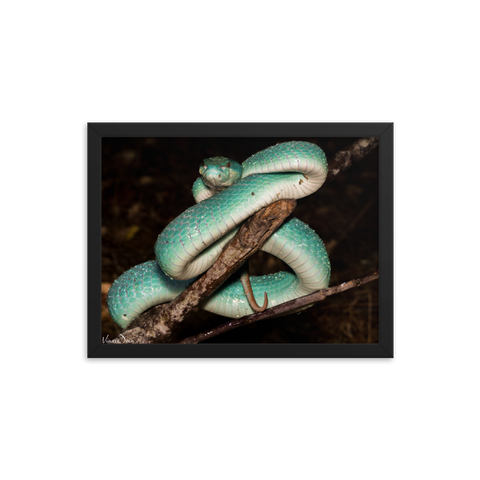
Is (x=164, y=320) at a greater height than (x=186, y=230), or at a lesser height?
lesser

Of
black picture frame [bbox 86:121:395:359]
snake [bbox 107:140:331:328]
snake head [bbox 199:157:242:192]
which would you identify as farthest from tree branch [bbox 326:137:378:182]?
snake head [bbox 199:157:242:192]

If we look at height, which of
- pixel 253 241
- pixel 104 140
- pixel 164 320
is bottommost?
pixel 164 320

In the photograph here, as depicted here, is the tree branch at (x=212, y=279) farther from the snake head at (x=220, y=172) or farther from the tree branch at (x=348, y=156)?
the tree branch at (x=348, y=156)

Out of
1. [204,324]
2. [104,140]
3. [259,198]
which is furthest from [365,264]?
[104,140]

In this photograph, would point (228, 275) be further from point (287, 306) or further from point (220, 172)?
point (220, 172)

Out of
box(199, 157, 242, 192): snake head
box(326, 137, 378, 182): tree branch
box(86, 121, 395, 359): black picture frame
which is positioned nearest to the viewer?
box(199, 157, 242, 192): snake head

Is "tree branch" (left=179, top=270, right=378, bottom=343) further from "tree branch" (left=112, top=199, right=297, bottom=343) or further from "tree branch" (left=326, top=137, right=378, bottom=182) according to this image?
"tree branch" (left=326, top=137, right=378, bottom=182)

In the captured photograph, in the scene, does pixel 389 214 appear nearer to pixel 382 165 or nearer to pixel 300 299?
pixel 382 165
